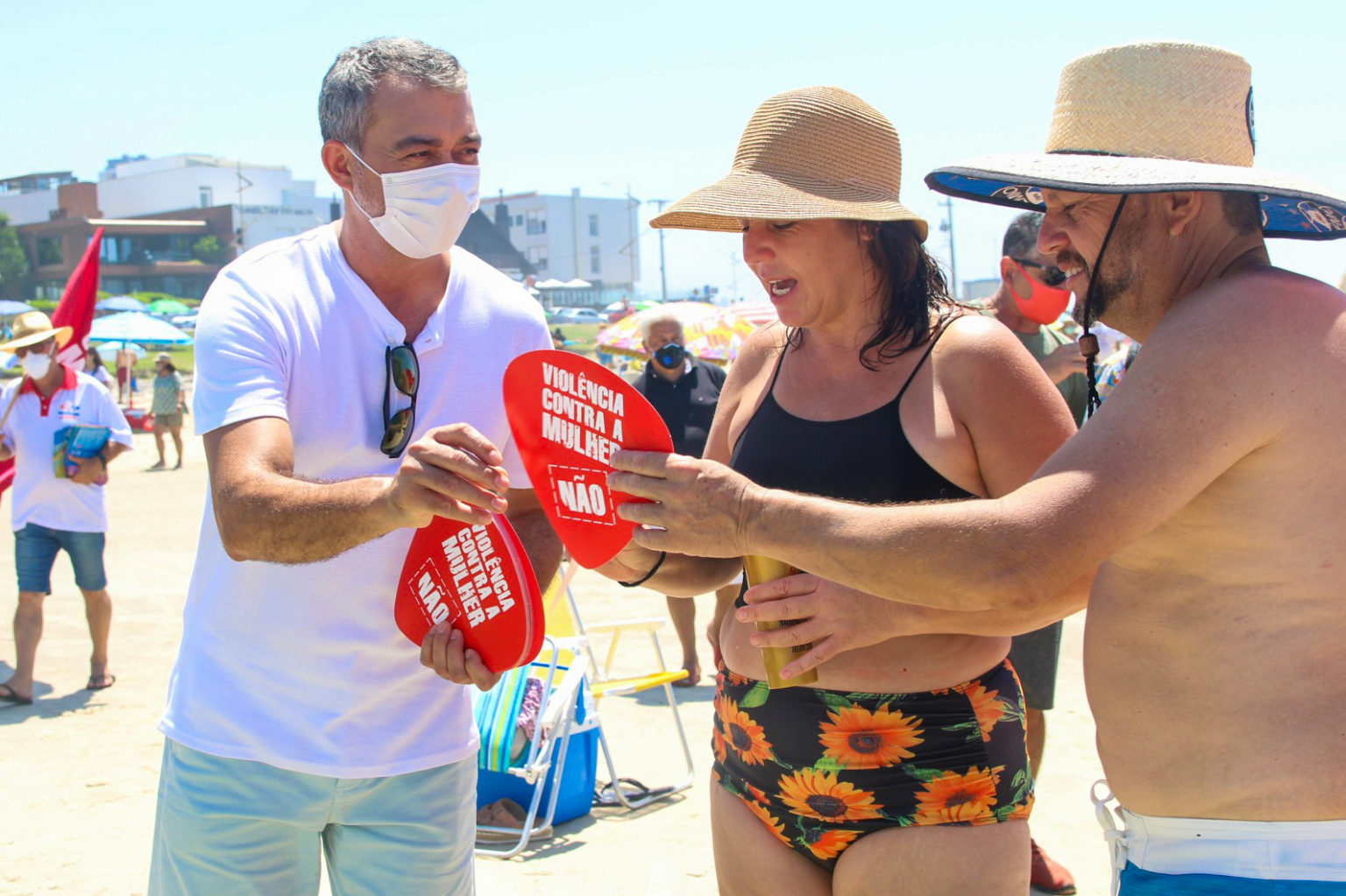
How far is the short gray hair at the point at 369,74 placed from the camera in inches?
86.6

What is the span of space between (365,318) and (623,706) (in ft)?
15.9

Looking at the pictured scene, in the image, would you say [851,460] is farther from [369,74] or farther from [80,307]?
[80,307]

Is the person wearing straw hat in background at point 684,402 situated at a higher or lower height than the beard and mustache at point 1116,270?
lower

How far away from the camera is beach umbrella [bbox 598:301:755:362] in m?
9.16

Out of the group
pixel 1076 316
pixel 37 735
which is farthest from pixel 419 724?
pixel 37 735

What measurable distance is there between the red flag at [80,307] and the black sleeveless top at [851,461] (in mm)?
6115

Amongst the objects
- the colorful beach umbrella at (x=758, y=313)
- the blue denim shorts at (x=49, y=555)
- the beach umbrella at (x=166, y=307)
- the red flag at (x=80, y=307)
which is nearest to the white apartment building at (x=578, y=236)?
the beach umbrella at (x=166, y=307)

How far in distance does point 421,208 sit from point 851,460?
1007 millimetres

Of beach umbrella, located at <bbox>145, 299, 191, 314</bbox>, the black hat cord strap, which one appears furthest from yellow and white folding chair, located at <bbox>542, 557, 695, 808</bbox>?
beach umbrella, located at <bbox>145, 299, 191, 314</bbox>

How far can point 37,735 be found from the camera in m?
6.12

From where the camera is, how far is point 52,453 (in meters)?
6.71

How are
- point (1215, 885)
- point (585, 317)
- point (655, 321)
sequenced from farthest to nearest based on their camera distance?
point (585, 317)
point (655, 321)
point (1215, 885)

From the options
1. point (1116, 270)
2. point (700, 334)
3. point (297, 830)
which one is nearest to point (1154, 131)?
point (1116, 270)

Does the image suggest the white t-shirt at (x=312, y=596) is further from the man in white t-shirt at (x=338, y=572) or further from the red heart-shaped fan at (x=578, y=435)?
the red heart-shaped fan at (x=578, y=435)
